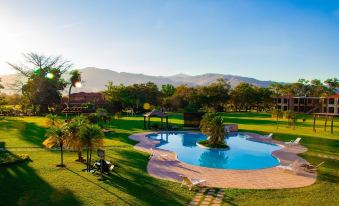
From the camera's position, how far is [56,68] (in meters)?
68.9

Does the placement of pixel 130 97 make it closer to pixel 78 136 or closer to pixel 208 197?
pixel 78 136

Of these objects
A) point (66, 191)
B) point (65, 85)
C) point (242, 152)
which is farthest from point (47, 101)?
point (66, 191)

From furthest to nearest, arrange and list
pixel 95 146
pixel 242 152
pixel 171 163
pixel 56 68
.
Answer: pixel 56 68
pixel 242 152
pixel 171 163
pixel 95 146

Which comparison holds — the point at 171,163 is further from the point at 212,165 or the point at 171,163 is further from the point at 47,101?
the point at 47,101

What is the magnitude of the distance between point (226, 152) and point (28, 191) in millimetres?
15921

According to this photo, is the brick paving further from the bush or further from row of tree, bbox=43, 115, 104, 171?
the bush

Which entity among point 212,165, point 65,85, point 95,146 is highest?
point 65,85

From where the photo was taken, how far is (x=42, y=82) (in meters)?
64.4

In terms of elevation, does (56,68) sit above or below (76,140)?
above

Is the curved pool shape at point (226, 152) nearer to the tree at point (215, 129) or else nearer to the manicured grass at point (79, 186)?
the tree at point (215, 129)

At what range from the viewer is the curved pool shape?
64.0 feet

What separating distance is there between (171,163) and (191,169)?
1.79m

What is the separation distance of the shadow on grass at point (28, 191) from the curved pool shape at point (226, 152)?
9.77 m

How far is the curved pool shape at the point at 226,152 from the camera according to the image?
64.0 ft
